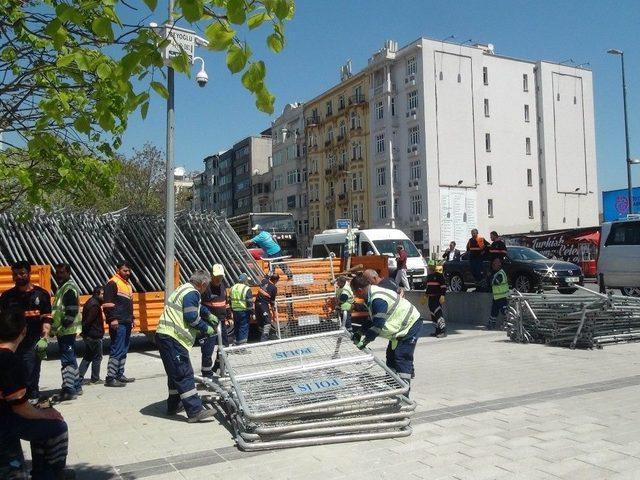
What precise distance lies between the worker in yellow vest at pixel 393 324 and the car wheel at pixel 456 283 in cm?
1476

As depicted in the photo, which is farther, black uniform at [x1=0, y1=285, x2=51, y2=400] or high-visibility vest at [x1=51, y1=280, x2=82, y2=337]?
high-visibility vest at [x1=51, y1=280, x2=82, y2=337]

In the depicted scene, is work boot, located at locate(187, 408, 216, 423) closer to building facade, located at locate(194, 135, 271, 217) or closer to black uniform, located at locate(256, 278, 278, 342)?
black uniform, located at locate(256, 278, 278, 342)

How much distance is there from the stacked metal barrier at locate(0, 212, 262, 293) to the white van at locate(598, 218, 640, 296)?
8.68 m

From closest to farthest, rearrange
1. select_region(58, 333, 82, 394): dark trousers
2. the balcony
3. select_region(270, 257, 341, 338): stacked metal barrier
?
1. select_region(58, 333, 82, 394): dark trousers
2. select_region(270, 257, 341, 338): stacked metal barrier
3. the balcony

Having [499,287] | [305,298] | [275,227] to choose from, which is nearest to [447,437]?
[305,298]

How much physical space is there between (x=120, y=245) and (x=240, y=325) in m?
3.97

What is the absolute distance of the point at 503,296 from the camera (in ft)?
47.1

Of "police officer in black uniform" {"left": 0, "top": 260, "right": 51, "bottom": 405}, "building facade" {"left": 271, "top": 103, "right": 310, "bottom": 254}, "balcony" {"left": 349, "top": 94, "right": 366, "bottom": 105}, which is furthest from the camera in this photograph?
"building facade" {"left": 271, "top": 103, "right": 310, "bottom": 254}

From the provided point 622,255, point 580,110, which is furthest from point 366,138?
point 622,255

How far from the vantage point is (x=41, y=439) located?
4.40 metres

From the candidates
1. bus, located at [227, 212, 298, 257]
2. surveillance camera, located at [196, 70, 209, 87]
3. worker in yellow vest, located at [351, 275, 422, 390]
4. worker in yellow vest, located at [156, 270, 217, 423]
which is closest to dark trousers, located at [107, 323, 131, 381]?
worker in yellow vest, located at [156, 270, 217, 423]

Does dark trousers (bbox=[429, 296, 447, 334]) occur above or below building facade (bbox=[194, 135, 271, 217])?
below

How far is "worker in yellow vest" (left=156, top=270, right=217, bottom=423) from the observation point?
720 centimetres

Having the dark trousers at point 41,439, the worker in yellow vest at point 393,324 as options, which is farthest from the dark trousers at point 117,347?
the dark trousers at point 41,439
